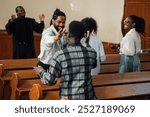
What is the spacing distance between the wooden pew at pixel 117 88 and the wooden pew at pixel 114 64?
26.0 inches

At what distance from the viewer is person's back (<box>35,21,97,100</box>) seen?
7.68 ft

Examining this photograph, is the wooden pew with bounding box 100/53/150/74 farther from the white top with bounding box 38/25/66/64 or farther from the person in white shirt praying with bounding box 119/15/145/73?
the white top with bounding box 38/25/66/64

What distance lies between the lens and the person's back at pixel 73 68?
2.34 m

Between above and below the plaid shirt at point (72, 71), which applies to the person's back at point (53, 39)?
above

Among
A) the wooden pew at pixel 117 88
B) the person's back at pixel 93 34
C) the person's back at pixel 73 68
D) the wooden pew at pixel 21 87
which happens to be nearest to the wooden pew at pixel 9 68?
the wooden pew at pixel 21 87

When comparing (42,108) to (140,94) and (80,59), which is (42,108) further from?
(140,94)

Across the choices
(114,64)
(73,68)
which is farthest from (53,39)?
(114,64)

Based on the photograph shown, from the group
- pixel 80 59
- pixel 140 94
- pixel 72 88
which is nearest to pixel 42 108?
pixel 72 88

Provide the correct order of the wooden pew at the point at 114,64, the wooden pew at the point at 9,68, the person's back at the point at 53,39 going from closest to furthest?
the person's back at the point at 53,39, the wooden pew at the point at 9,68, the wooden pew at the point at 114,64

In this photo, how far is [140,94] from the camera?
3137 millimetres

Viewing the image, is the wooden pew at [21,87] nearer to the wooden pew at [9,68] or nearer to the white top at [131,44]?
the wooden pew at [9,68]

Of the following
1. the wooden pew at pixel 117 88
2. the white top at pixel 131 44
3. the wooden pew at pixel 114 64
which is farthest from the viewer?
the wooden pew at pixel 114 64

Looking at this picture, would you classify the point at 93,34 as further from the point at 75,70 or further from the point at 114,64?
the point at 75,70

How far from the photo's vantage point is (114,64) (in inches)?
190
